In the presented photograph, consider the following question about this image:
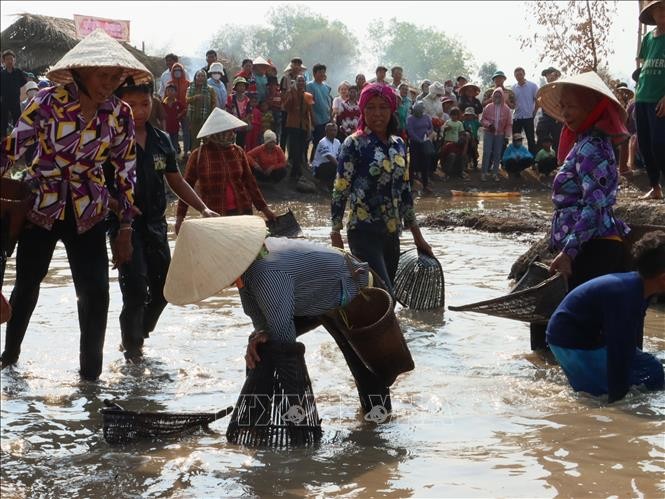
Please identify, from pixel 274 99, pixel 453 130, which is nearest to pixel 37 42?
pixel 274 99

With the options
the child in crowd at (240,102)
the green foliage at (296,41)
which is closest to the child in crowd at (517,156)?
the child in crowd at (240,102)

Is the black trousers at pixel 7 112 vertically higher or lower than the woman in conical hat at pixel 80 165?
higher

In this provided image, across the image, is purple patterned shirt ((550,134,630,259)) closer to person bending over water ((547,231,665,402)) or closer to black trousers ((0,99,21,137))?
person bending over water ((547,231,665,402))

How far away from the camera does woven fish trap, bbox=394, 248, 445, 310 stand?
788 centimetres

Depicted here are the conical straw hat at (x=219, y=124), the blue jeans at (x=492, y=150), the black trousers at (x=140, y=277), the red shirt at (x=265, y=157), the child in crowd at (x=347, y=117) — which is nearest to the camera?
the black trousers at (x=140, y=277)

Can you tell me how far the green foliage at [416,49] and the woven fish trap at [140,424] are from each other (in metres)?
93.3

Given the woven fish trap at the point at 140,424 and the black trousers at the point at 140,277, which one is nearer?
the woven fish trap at the point at 140,424

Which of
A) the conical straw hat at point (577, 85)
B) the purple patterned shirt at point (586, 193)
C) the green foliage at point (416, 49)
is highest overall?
the green foliage at point (416, 49)

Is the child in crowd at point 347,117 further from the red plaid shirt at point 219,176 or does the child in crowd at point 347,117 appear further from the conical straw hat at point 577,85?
the conical straw hat at point 577,85

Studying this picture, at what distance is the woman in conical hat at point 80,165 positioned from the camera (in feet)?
16.6

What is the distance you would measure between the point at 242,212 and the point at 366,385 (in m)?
3.25

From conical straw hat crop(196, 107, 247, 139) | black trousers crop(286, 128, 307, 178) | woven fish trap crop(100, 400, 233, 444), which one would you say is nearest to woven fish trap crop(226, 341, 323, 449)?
woven fish trap crop(100, 400, 233, 444)

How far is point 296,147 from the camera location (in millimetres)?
17906

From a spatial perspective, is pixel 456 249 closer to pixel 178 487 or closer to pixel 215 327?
pixel 215 327
